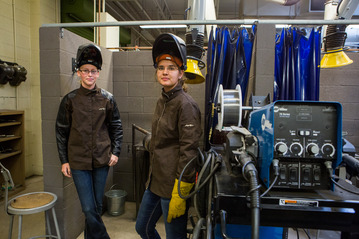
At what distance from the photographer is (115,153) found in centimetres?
182

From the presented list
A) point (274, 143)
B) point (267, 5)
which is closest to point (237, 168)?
point (274, 143)

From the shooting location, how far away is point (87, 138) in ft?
5.48

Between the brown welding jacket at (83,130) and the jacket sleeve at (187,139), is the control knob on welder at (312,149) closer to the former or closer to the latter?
the jacket sleeve at (187,139)

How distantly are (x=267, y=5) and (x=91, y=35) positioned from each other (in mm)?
3522

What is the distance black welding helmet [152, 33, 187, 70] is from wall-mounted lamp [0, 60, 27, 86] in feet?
8.63

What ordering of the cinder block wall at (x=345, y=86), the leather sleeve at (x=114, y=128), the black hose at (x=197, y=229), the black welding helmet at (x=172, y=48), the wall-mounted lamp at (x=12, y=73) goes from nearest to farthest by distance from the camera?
the black hose at (x=197, y=229) → the black welding helmet at (x=172, y=48) → the leather sleeve at (x=114, y=128) → the cinder block wall at (x=345, y=86) → the wall-mounted lamp at (x=12, y=73)

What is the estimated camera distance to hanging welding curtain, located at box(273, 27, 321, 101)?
175 cm

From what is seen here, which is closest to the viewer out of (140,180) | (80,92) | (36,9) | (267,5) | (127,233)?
(80,92)

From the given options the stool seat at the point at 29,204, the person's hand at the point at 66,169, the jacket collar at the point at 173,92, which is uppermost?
the jacket collar at the point at 173,92

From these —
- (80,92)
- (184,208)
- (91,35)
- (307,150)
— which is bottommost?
(184,208)

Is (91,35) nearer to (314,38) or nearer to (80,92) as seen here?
(80,92)

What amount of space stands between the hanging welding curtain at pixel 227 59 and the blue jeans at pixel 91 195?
99 centimetres

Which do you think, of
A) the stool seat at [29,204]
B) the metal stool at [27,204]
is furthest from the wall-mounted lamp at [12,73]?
the stool seat at [29,204]

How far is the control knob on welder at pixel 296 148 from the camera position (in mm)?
831
